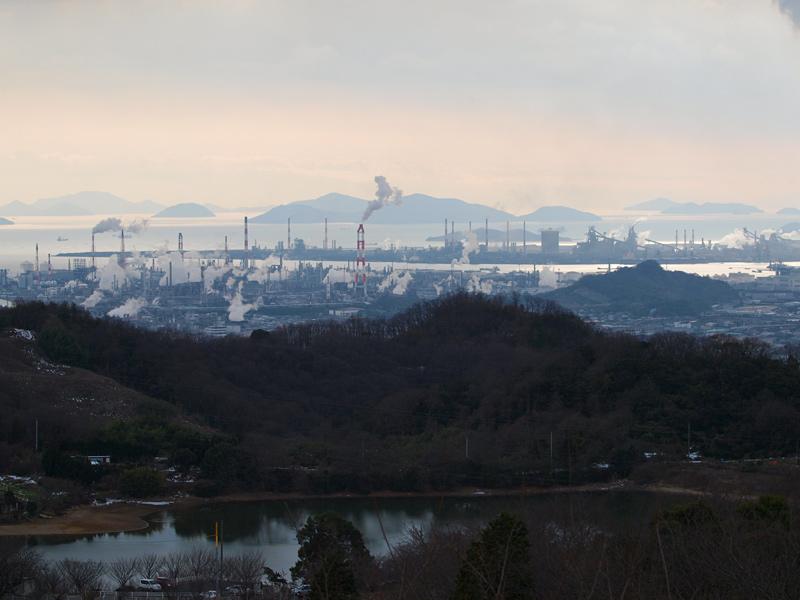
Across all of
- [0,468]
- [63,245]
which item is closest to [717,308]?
[0,468]

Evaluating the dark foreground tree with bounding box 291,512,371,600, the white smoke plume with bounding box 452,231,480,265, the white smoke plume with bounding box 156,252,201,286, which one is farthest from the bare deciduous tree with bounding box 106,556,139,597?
the white smoke plume with bounding box 452,231,480,265

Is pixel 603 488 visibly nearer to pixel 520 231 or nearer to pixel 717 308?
pixel 717 308

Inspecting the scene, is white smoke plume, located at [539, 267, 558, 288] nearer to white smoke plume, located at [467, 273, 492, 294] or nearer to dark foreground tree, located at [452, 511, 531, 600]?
white smoke plume, located at [467, 273, 492, 294]

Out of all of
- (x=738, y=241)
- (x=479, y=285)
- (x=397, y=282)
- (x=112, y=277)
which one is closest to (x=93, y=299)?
(x=112, y=277)

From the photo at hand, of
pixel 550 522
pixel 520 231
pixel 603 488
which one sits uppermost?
pixel 520 231

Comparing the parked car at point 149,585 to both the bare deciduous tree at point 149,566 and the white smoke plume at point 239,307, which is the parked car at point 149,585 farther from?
the white smoke plume at point 239,307

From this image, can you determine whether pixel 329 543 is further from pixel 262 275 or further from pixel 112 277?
pixel 262 275

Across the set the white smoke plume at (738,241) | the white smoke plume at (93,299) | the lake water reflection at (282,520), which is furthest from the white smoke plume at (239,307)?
→ the white smoke plume at (738,241)
